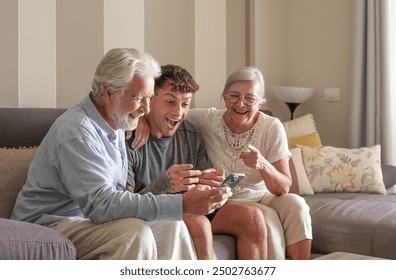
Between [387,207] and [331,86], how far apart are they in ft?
4.99

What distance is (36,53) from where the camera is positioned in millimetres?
2848

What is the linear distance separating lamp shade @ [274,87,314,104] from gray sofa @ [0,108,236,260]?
6.30 feet

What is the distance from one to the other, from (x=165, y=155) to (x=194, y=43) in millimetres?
1512

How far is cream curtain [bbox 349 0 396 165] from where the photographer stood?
3.79 meters

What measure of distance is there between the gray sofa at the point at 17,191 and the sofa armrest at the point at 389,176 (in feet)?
4.62

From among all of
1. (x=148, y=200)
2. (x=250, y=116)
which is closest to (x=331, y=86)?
(x=250, y=116)

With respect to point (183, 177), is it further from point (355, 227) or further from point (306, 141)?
point (306, 141)

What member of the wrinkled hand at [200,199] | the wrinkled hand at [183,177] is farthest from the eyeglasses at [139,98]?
the wrinkled hand at [200,199]

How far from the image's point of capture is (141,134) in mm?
2359

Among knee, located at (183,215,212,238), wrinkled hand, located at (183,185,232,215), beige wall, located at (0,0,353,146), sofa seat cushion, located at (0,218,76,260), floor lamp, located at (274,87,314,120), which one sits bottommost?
knee, located at (183,215,212,238)

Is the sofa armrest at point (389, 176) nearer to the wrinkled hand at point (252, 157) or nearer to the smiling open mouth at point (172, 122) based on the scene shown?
the wrinkled hand at point (252, 157)

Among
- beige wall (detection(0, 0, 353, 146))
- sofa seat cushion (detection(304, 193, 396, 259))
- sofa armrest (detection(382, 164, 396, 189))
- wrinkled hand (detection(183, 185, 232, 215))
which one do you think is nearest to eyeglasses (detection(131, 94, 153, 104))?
wrinkled hand (detection(183, 185, 232, 215))

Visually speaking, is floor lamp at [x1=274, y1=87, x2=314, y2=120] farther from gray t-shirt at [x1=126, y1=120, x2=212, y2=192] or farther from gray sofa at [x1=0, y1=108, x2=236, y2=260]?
gray sofa at [x1=0, y1=108, x2=236, y2=260]

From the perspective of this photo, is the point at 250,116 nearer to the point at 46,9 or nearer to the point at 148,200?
the point at 148,200
